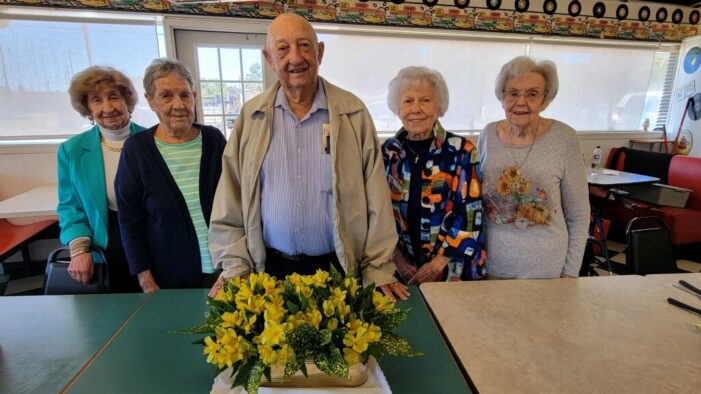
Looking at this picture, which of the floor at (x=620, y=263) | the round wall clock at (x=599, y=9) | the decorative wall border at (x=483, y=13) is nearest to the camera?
the floor at (x=620, y=263)

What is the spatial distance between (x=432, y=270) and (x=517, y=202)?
0.46 meters

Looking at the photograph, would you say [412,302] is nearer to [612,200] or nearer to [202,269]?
[202,269]

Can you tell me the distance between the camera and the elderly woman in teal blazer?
5.34 feet

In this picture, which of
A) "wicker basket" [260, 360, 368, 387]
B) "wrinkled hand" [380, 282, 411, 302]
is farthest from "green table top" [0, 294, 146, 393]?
"wrinkled hand" [380, 282, 411, 302]

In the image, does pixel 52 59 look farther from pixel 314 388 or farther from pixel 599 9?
pixel 599 9

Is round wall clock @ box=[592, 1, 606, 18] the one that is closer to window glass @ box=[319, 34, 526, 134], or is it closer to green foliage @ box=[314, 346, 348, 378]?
window glass @ box=[319, 34, 526, 134]

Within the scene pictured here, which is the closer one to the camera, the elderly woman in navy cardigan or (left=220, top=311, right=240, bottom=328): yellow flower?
(left=220, top=311, right=240, bottom=328): yellow flower

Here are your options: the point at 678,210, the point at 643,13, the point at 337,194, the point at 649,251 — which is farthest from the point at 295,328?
the point at 643,13

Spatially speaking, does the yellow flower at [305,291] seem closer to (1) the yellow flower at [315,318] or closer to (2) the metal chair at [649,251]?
(1) the yellow flower at [315,318]

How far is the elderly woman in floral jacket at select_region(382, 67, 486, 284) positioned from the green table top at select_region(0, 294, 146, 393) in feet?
3.58

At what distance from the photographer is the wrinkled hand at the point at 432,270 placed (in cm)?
149

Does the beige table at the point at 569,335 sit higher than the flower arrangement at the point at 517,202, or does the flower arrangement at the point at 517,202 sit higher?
the flower arrangement at the point at 517,202

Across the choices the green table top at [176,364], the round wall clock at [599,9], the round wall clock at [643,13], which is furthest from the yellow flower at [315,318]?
the round wall clock at [643,13]

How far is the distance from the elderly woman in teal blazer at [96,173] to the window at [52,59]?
2268 mm
